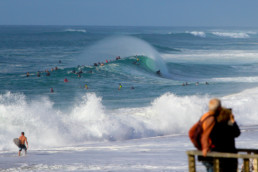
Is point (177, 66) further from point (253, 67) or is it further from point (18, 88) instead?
point (18, 88)

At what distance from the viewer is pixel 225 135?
590 centimetres

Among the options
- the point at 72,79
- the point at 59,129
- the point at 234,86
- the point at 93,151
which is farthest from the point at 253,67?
the point at 93,151

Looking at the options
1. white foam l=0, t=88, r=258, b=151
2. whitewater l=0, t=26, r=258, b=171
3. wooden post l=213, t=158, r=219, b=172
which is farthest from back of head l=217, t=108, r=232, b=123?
white foam l=0, t=88, r=258, b=151

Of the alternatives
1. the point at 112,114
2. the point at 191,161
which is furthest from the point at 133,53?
the point at 191,161

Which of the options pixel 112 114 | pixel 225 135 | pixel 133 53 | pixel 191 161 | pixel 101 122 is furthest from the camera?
pixel 133 53

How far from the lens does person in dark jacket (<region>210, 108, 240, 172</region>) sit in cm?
582

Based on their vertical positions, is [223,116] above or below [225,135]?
above

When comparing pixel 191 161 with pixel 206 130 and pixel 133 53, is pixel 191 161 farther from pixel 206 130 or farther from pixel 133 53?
pixel 133 53

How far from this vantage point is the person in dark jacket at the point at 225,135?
582 cm

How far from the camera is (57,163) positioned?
11.5m

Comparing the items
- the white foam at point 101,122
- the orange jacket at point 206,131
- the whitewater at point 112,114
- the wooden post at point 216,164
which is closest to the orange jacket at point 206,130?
the orange jacket at point 206,131

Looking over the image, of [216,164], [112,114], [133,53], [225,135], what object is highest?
[133,53]

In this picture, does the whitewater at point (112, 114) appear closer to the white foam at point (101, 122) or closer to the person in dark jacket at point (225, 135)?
the white foam at point (101, 122)

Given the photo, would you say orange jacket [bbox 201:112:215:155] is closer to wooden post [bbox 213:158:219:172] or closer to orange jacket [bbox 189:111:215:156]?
orange jacket [bbox 189:111:215:156]
